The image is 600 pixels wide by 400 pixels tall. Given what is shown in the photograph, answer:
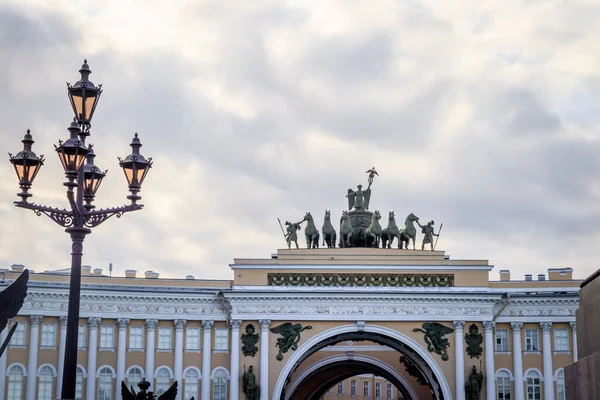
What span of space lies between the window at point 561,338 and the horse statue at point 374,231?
8.92 metres

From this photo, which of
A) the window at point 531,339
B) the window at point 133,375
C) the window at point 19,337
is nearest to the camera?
the window at point 19,337

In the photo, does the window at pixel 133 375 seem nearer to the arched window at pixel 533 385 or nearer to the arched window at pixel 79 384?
the arched window at pixel 79 384

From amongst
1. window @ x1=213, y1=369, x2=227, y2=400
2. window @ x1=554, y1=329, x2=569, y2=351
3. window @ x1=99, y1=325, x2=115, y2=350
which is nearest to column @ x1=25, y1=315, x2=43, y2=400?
window @ x1=99, y1=325, x2=115, y2=350

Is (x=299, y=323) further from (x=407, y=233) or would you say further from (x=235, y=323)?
(x=407, y=233)

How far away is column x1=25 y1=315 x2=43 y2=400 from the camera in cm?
4569

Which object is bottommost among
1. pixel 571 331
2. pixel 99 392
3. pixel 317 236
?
pixel 99 392

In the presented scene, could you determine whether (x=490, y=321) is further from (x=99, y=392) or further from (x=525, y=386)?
(x=99, y=392)

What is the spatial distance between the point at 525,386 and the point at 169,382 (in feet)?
50.8

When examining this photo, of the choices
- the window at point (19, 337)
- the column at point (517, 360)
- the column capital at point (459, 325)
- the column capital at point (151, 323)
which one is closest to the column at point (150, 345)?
the column capital at point (151, 323)

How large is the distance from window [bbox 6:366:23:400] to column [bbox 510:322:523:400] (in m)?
21.1

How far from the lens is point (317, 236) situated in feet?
165

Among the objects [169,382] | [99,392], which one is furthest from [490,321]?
[99,392]

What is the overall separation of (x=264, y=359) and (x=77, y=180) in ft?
95.5

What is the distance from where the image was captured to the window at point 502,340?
4809cm
